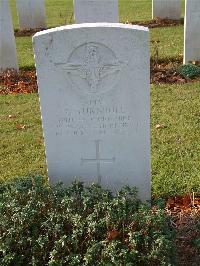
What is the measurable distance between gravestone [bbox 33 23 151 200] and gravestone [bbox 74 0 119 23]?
4945mm

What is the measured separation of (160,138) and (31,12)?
9.39m

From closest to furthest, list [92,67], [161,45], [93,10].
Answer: [92,67]
[93,10]
[161,45]

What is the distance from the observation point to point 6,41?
9141 millimetres

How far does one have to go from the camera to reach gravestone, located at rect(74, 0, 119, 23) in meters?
8.53

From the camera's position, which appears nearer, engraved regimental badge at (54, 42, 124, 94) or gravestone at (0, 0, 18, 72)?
engraved regimental badge at (54, 42, 124, 94)

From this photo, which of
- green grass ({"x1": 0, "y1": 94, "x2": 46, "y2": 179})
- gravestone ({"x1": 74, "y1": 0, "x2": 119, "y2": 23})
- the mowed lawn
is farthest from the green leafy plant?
green grass ({"x1": 0, "y1": 94, "x2": 46, "y2": 179})

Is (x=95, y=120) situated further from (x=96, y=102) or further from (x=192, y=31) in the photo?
(x=192, y=31)

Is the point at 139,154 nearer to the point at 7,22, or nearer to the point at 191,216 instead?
the point at 191,216

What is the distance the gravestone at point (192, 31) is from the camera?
8.73 m

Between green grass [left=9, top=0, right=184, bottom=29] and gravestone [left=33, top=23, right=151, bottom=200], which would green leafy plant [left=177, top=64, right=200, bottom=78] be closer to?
gravestone [left=33, top=23, right=151, bottom=200]

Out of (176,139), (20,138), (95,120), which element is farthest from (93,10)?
(95,120)

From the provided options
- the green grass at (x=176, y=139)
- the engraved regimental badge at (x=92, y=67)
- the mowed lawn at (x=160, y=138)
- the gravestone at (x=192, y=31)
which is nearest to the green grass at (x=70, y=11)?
the gravestone at (x=192, y=31)

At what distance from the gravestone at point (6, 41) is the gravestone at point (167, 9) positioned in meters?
6.79

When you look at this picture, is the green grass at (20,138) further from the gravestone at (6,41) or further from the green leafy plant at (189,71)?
the green leafy plant at (189,71)
